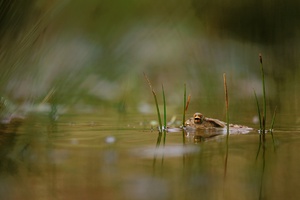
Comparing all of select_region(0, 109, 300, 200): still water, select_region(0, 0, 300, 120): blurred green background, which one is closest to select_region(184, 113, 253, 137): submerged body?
select_region(0, 109, 300, 200): still water

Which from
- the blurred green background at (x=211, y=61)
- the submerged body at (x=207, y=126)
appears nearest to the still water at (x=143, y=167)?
the submerged body at (x=207, y=126)

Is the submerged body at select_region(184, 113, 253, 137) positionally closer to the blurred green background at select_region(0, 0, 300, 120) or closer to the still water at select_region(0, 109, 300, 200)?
the still water at select_region(0, 109, 300, 200)

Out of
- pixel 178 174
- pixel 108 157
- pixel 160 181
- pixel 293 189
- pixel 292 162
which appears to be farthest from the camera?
pixel 108 157

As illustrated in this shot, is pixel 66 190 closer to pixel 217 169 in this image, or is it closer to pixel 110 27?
pixel 217 169

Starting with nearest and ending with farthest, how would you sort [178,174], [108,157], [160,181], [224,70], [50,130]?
[160,181] → [178,174] → [108,157] → [50,130] → [224,70]

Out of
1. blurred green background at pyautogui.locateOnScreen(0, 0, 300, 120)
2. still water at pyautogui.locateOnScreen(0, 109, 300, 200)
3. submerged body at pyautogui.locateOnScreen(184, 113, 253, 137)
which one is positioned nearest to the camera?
still water at pyautogui.locateOnScreen(0, 109, 300, 200)

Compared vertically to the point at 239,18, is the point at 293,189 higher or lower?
lower

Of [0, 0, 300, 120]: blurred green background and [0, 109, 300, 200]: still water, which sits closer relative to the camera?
[0, 109, 300, 200]: still water

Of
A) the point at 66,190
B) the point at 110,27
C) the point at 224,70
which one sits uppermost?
the point at 224,70

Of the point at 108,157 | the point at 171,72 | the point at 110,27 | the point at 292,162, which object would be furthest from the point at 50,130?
the point at 171,72

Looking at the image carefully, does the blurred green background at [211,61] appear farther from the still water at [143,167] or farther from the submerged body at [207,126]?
the still water at [143,167]
